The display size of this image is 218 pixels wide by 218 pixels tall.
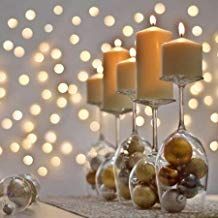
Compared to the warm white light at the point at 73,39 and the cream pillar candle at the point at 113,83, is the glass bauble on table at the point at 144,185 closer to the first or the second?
the cream pillar candle at the point at 113,83

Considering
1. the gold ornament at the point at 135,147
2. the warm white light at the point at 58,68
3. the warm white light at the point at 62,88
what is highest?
the warm white light at the point at 58,68

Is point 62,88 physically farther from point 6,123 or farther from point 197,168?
point 197,168

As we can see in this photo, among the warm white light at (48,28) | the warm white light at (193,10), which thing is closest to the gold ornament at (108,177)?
the warm white light at (48,28)

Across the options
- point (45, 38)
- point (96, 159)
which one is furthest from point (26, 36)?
point (96, 159)

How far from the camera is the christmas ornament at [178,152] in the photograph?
94cm

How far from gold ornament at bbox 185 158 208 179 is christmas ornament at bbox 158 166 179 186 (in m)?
0.02

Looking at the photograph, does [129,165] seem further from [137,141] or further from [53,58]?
[53,58]

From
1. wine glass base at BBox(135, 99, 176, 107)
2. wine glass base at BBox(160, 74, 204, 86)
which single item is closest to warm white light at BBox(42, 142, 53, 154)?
wine glass base at BBox(135, 99, 176, 107)

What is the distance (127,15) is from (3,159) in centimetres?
55

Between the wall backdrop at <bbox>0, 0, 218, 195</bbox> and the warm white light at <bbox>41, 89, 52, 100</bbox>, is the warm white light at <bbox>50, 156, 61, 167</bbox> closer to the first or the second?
the wall backdrop at <bbox>0, 0, 218, 195</bbox>

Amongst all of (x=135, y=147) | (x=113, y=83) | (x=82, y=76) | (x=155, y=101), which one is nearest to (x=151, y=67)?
(x=155, y=101)

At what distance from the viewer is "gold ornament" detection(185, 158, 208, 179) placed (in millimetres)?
949

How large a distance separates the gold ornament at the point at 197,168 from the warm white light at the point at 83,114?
765 mm

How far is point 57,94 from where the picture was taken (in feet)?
5.52
